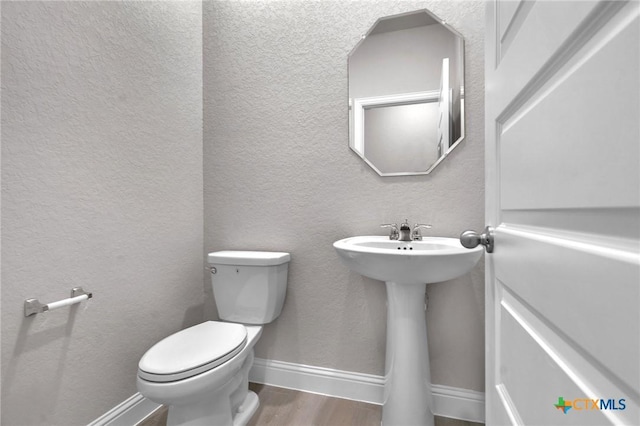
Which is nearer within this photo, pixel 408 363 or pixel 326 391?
pixel 408 363

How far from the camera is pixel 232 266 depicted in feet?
5.37

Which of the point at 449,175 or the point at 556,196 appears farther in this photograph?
the point at 449,175

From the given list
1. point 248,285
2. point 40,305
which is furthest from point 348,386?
point 40,305

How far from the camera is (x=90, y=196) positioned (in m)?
1.26

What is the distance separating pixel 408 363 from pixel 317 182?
0.98 m

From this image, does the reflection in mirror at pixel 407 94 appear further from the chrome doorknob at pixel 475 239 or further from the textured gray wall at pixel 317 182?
the chrome doorknob at pixel 475 239

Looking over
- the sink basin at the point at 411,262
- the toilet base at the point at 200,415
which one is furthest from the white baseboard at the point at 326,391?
the sink basin at the point at 411,262

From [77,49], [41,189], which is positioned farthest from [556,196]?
[77,49]

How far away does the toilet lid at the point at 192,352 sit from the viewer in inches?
43.0

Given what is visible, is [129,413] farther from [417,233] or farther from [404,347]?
[417,233]

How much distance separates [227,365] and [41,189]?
0.93 m

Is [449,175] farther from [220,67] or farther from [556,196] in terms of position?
[220,67]

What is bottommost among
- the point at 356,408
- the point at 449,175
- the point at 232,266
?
the point at 356,408

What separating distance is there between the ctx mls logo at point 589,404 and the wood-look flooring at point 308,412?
50.3 inches
